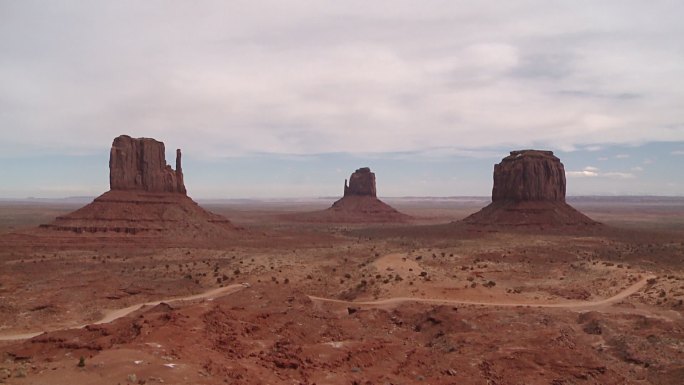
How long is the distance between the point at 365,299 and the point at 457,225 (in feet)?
215

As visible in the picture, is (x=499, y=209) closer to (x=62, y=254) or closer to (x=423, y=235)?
(x=423, y=235)

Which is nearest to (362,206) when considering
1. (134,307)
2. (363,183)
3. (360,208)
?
(360,208)

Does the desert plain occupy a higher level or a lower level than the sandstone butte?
lower

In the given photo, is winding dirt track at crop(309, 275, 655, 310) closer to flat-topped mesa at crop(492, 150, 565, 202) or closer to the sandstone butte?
flat-topped mesa at crop(492, 150, 565, 202)

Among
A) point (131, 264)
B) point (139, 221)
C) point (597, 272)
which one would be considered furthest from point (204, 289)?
point (139, 221)

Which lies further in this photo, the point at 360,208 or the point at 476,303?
the point at 360,208

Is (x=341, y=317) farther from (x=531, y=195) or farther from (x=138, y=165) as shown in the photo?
(x=531, y=195)

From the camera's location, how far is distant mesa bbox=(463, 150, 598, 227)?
86.8 metres

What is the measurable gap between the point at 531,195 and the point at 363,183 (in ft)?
217

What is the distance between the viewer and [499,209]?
92.7 m

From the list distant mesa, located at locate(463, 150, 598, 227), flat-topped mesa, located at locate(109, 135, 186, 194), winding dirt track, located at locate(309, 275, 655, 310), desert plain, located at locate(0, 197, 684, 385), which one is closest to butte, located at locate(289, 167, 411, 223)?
distant mesa, located at locate(463, 150, 598, 227)

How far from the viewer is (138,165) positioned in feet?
257

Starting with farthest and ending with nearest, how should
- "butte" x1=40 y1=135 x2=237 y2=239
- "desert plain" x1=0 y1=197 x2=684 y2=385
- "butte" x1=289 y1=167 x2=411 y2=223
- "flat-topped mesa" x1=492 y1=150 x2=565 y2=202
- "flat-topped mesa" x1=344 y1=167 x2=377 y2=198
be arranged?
"flat-topped mesa" x1=344 y1=167 x2=377 y2=198 → "butte" x1=289 y1=167 x2=411 y2=223 → "flat-topped mesa" x1=492 y1=150 x2=565 y2=202 → "butte" x1=40 y1=135 x2=237 y2=239 → "desert plain" x1=0 y1=197 x2=684 y2=385

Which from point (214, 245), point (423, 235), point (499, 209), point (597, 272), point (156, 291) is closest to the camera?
point (156, 291)
